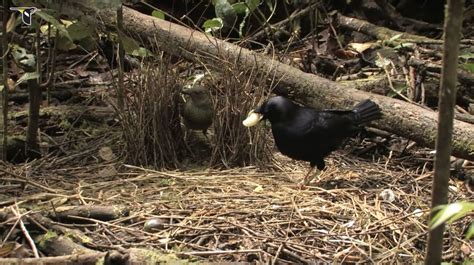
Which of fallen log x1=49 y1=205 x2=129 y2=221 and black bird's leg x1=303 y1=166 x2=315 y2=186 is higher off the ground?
black bird's leg x1=303 y1=166 x2=315 y2=186

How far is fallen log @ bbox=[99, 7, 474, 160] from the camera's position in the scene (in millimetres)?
4289

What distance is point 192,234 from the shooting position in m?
3.18

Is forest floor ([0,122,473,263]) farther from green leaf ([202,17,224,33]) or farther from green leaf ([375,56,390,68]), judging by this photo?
green leaf ([202,17,224,33])

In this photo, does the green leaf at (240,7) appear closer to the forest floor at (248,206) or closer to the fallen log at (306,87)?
the fallen log at (306,87)

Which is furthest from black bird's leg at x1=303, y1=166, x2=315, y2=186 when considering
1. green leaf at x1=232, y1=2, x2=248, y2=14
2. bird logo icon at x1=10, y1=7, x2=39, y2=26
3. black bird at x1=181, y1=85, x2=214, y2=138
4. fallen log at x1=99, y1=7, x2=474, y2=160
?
green leaf at x1=232, y1=2, x2=248, y2=14

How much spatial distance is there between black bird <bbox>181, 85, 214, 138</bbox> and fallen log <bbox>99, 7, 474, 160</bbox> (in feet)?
0.83

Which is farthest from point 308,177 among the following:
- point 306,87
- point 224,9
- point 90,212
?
point 224,9

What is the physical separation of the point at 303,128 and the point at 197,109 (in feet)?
2.32

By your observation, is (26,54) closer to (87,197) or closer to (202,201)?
(87,197)

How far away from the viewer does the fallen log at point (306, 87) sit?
4289 millimetres

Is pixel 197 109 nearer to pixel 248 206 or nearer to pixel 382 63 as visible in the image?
pixel 248 206

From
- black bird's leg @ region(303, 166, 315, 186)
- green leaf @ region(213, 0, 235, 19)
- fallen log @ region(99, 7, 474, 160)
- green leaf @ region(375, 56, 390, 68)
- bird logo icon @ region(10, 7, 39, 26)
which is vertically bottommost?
black bird's leg @ region(303, 166, 315, 186)

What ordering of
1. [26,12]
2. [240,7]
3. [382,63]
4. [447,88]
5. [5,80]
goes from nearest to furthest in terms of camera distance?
[447,88] < [26,12] < [5,80] < [382,63] < [240,7]

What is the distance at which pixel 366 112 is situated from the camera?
4332mm
